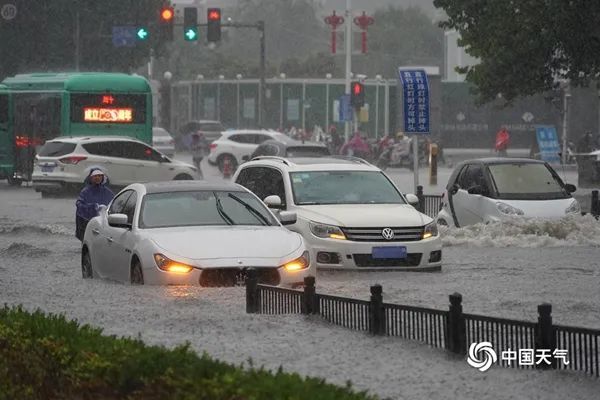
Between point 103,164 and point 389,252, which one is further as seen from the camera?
point 103,164

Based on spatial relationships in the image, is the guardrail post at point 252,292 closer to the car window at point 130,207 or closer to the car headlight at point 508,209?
the car window at point 130,207

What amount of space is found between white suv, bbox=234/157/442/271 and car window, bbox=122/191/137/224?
2116 mm

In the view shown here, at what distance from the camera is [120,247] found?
A: 673 inches

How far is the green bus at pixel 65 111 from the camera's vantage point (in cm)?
4434

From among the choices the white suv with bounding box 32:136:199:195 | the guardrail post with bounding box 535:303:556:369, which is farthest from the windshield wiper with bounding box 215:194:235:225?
the white suv with bounding box 32:136:199:195

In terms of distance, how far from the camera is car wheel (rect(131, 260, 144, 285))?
640 inches

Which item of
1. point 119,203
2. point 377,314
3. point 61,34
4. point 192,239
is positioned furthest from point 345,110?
point 377,314

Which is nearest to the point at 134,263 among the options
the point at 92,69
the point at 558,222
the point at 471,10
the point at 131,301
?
the point at 131,301

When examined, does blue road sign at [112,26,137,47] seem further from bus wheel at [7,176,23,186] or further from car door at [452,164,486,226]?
car door at [452,164,486,226]

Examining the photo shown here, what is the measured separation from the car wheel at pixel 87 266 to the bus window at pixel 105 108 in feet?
83.6

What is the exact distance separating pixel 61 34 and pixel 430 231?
5175cm

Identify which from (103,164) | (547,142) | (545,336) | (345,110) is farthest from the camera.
→ (345,110)

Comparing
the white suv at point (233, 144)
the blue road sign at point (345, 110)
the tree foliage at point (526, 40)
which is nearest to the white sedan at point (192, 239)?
the tree foliage at point (526, 40)
